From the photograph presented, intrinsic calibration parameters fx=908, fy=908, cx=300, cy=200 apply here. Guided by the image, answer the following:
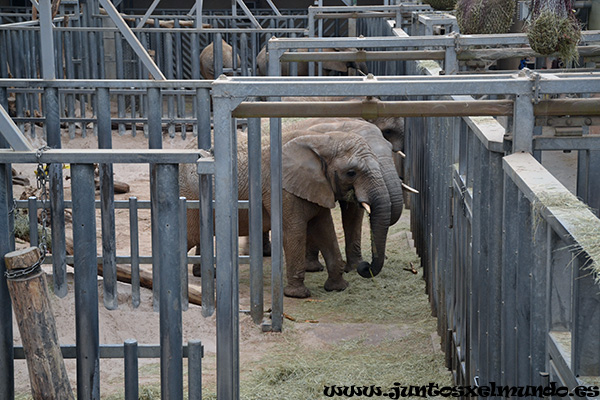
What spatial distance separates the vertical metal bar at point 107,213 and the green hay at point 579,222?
2.41 m

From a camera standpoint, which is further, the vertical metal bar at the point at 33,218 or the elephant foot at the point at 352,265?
the elephant foot at the point at 352,265

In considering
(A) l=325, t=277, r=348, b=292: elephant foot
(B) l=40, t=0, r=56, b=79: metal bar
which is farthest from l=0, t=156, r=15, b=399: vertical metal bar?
(A) l=325, t=277, r=348, b=292: elephant foot

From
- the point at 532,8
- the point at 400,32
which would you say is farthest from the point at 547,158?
the point at 532,8

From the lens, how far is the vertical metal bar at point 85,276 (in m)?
3.95

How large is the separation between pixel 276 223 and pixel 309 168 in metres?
1.24

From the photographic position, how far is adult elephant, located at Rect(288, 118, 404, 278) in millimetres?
7906

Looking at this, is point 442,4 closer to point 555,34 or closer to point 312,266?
point 312,266

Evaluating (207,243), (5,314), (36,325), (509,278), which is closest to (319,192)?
(207,243)

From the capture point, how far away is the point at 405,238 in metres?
10.1

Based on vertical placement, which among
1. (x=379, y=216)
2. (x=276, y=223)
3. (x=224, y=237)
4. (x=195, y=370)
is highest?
(x=224, y=237)

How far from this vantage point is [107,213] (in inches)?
205

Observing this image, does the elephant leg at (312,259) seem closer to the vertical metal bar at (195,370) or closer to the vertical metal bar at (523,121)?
the vertical metal bar at (195,370)

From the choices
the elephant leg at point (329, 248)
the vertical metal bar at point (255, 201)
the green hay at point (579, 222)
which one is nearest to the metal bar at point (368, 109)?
the green hay at point (579, 222)

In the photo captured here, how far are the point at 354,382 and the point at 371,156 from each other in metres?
2.45
